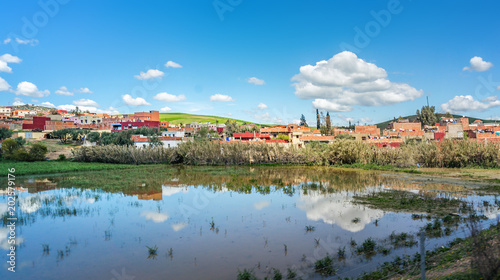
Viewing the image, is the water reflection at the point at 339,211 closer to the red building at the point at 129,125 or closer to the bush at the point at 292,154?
the bush at the point at 292,154

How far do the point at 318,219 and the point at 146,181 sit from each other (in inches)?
714

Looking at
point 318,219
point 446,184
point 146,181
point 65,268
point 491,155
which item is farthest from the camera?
point 491,155

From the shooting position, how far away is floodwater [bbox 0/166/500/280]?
8844 mm

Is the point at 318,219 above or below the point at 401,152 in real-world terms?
below

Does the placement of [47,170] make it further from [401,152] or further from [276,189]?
[401,152]

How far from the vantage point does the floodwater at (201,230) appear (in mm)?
8844

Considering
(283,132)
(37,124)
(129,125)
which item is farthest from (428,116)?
(37,124)

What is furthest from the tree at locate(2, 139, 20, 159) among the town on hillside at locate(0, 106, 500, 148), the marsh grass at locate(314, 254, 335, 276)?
the marsh grass at locate(314, 254, 335, 276)

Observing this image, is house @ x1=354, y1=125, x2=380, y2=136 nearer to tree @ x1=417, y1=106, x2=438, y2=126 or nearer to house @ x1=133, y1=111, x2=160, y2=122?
tree @ x1=417, y1=106, x2=438, y2=126

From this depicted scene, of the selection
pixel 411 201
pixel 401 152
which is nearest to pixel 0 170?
pixel 411 201

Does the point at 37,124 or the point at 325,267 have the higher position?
the point at 37,124

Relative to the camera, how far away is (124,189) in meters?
23.0

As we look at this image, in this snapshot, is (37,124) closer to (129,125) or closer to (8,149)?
(129,125)

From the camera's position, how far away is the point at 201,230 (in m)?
12.3
